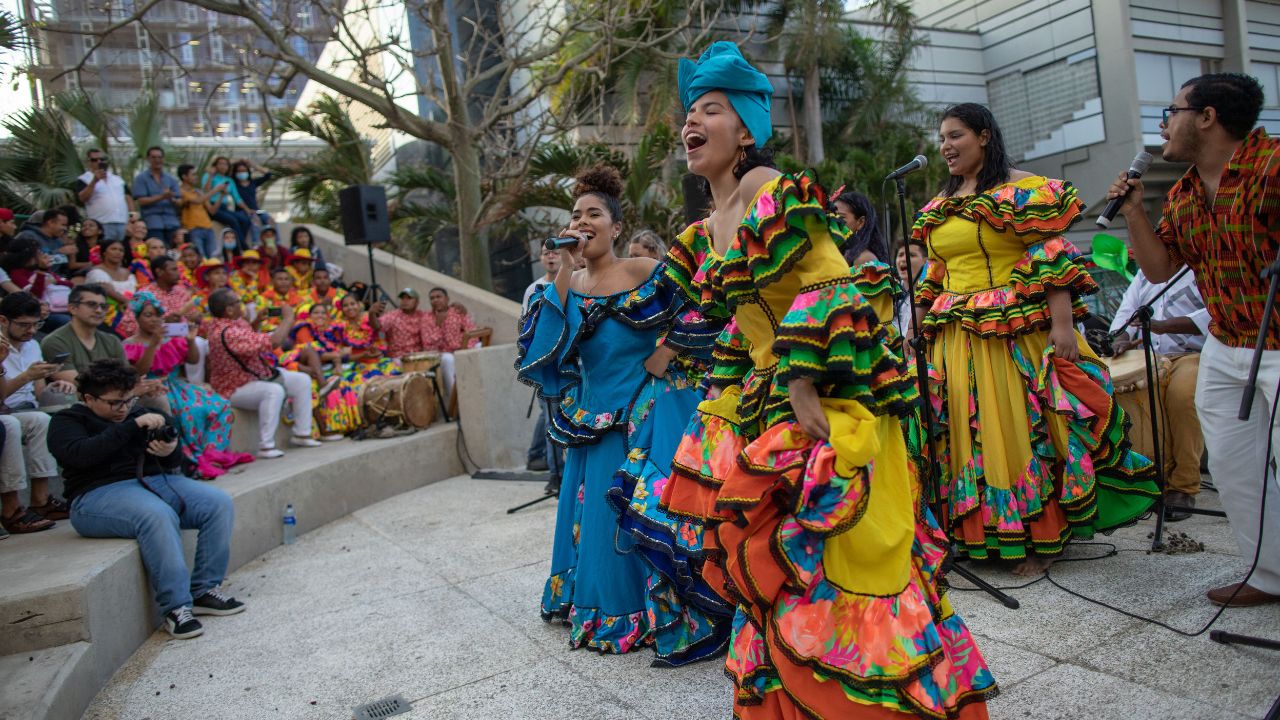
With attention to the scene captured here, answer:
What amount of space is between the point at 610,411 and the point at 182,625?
2619 millimetres

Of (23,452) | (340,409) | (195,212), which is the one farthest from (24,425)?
(195,212)

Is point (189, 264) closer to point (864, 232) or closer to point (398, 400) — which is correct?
point (398, 400)

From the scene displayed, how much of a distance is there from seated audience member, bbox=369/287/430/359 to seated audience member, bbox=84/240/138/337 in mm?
2590

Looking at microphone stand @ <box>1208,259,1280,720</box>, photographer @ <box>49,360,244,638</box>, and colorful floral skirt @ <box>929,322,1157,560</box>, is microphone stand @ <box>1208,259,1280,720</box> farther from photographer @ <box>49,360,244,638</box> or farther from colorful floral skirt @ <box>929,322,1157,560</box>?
photographer @ <box>49,360,244,638</box>

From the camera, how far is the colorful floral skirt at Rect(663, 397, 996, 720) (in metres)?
2.47

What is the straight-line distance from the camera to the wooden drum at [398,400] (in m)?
8.86

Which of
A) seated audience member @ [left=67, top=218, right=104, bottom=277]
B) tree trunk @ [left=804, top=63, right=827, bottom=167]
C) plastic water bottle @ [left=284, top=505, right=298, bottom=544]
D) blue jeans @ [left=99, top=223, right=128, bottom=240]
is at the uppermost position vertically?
tree trunk @ [left=804, top=63, right=827, bottom=167]

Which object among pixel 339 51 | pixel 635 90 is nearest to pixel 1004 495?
pixel 635 90

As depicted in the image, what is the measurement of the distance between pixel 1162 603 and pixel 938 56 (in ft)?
74.9

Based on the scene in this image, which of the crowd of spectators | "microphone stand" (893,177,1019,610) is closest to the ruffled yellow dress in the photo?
"microphone stand" (893,177,1019,610)

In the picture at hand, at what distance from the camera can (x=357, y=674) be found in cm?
408

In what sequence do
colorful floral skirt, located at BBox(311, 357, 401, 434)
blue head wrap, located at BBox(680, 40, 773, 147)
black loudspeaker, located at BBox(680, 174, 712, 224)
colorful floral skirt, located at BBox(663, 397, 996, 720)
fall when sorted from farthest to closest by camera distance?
colorful floral skirt, located at BBox(311, 357, 401, 434)
black loudspeaker, located at BBox(680, 174, 712, 224)
blue head wrap, located at BBox(680, 40, 773, 147)
colorful floral skirt, located at BBox(663, 397, 996, 720)

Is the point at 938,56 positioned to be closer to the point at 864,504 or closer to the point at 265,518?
the point at 265,518

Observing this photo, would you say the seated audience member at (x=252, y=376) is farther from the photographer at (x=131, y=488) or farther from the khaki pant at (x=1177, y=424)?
the khaki pant at (x=1177, y=424)
